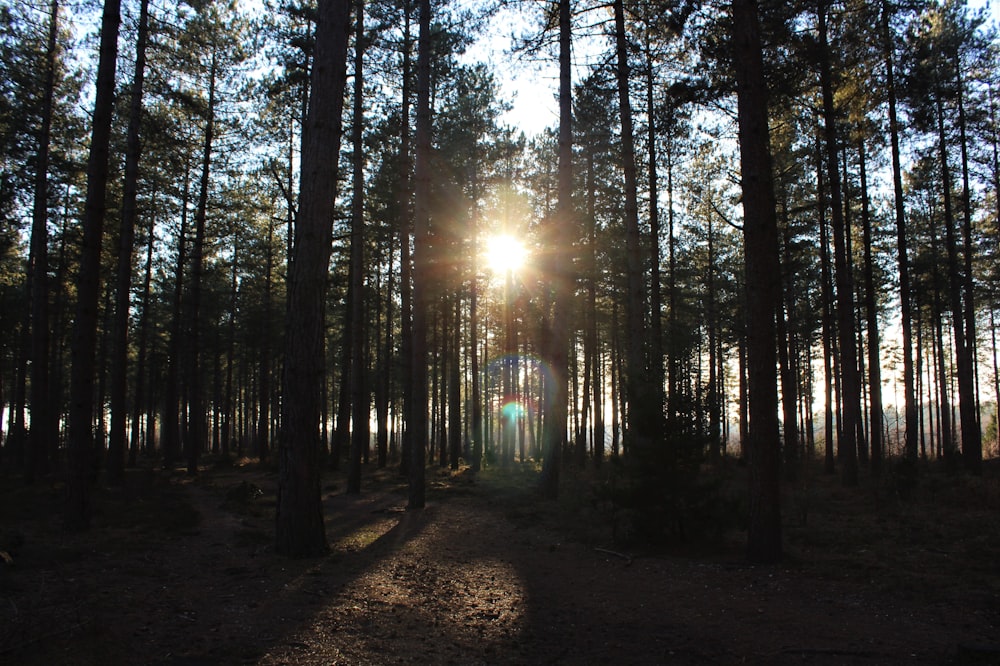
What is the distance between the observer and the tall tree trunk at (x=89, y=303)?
30.1ft

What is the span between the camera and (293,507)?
8.08m

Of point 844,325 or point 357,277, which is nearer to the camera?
point 844,325

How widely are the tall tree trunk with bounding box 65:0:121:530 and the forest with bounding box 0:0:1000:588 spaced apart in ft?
0.13

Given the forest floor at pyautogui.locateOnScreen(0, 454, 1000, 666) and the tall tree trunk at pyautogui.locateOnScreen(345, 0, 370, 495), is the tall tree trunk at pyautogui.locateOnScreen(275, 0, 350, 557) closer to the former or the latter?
the forest floor at pyautogui.locateOnScreen(0, 454, 1000, 666)

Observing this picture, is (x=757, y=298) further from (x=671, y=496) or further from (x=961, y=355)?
(x=961, y=355)

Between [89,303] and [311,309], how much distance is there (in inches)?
166

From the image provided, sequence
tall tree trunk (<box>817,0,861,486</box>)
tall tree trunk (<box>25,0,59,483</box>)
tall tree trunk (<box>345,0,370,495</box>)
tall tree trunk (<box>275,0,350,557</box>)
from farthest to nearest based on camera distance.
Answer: tall tree trunk (<box>25,0,59,483</box>)
tall tree trunk (<box>345,0,370,495</box>)
tall tree trunk (<box>817,0,861,486</box>)
tall tree trunk (<box>275,0,350,557</box>)

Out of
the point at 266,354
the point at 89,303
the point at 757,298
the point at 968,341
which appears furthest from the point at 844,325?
the point at 266,354

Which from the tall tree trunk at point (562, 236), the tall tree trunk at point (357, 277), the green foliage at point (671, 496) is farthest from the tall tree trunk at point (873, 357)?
the tall tree trunk at point (357, 277)

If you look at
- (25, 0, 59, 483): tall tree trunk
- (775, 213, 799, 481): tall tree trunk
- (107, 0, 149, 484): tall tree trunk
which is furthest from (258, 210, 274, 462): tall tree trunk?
(775, 213, 799, 481): tall tree trunk

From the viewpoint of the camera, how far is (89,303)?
944cm

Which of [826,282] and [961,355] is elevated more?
[826,282]

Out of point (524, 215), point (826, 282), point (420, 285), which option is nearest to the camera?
point (420, 285)

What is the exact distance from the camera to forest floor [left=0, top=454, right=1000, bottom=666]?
15.8 feet
